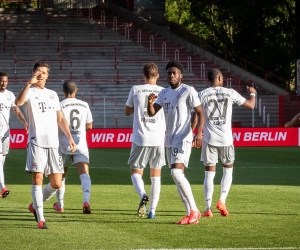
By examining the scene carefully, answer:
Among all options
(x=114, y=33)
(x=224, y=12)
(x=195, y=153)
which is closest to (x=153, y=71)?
(x=195, y=153)

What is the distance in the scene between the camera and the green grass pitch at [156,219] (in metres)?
10.6

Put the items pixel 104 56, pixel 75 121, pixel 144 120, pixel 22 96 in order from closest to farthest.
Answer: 1. pixel 22 96
2. pixel 144 120
3. pixel 75 121
4. pixel 104 56

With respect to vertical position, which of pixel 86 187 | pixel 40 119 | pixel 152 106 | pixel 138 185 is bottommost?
pixel 86 187

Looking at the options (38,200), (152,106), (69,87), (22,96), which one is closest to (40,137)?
(22,96)

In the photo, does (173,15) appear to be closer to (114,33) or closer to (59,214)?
(114,33)

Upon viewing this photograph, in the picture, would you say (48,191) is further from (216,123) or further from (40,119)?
(216,123)

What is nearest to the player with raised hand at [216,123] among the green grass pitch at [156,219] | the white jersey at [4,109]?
the green grass pitch at [156,219]

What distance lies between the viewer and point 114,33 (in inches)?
1911

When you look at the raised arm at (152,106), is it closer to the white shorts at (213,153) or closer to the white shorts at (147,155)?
the white shorts at (147,155)

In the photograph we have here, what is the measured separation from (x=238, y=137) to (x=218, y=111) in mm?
20003

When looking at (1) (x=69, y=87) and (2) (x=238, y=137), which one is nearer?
(1) (x=69, y=87)

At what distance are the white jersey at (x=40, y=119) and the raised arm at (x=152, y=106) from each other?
1337mm

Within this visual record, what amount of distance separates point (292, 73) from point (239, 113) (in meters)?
14.7

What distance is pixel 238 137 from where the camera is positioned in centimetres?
3316
